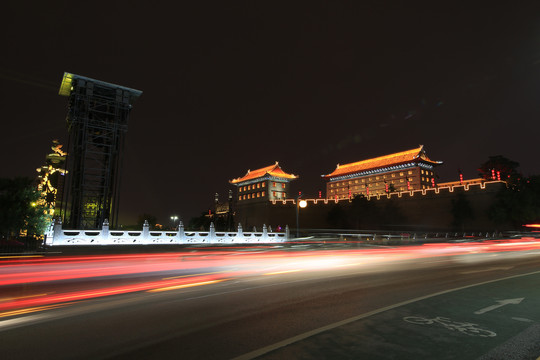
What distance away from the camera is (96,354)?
11.3 feet

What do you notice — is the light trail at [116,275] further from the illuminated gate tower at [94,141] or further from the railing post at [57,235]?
the illuminated gate tower at [94,141]

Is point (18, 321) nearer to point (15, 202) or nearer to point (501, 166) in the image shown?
point (15, 202)

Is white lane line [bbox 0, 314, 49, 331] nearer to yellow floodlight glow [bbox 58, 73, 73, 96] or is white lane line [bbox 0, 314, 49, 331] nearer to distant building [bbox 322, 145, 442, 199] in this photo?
Answer: yellow floodlight glow [bbox 58, 73, 73, 96]

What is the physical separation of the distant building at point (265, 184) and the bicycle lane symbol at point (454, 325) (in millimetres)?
84510

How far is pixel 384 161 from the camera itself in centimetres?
9462

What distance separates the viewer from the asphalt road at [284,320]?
11.5 ft

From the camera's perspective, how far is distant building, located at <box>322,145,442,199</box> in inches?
3455

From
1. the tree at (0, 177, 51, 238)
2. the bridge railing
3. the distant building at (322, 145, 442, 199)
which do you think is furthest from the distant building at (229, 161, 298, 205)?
the tree at (0, 177, 51, 238)

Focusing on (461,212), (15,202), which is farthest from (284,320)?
(461,212)

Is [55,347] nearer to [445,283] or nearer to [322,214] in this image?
[445,283]

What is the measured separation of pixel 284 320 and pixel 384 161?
95.5 m

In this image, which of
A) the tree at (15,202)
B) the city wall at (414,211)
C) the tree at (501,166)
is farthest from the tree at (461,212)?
the tree at (15,202)

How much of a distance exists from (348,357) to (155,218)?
366 ft

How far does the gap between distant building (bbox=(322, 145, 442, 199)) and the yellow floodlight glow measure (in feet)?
194
